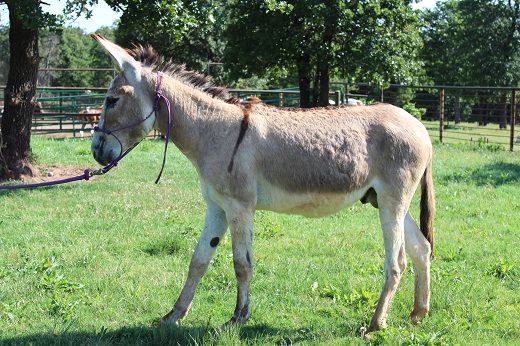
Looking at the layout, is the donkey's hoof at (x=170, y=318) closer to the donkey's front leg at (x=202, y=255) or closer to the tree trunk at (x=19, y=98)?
the donkey's front leg at (x=202, y=255)

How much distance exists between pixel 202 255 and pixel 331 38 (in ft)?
45.5

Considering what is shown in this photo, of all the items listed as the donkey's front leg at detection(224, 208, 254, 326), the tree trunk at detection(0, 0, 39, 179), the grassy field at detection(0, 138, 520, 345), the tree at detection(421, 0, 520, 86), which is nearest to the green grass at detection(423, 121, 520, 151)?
the grassy field at detection(0, 138, 520, 345)

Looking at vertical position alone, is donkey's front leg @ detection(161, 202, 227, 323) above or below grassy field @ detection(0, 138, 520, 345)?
above

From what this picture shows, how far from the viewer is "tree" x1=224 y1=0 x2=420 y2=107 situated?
55.4ft

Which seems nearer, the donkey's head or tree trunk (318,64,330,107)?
the donkey's head

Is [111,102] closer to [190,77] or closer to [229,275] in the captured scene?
[190,77]

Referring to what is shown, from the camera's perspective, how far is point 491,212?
8648 millimetres

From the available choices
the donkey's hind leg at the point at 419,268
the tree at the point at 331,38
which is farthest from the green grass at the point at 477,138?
the donkey's hind leg at the point at 419,268

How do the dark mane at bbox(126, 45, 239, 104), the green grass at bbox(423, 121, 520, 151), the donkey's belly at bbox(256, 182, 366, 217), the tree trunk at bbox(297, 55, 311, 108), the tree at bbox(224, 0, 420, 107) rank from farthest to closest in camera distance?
the tree trunk at bbox(297, 55, 311, 108) < the green grass at bbox(423, 121, 520, 151) < the tree at bbox(224, 0, 420, 107) < the dark mane at bbox(126, 45, 239, 104) < the donkey's belly at bbox(256, 182, 366, 217)

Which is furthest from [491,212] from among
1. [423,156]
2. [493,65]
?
[493,65]

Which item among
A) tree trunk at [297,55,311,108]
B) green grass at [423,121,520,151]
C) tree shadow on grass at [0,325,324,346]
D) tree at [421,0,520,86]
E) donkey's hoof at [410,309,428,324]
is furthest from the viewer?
tree at [421,0,520,86]

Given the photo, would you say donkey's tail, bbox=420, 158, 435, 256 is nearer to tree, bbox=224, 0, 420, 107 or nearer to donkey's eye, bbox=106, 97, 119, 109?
donkey's eye, bbox=106, 97, 119, 109

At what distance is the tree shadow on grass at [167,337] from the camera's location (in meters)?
4.30

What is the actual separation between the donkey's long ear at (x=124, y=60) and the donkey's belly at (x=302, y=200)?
4.65ft
